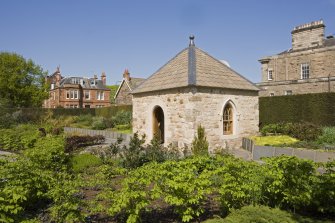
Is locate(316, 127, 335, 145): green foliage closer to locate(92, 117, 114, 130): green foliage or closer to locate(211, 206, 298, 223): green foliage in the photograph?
locate(211, 206, 298, 223): green foliage

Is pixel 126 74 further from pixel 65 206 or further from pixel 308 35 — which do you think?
pixel 65 206

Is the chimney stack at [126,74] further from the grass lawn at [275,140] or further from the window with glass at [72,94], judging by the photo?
the grass lawn at [275,140]

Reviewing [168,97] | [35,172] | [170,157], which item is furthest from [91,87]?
[35,172]

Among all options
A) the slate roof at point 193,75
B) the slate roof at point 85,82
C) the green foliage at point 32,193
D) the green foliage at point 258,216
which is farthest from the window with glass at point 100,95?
the green foliage at point 258,216

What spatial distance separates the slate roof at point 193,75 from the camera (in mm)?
Answer: 13633

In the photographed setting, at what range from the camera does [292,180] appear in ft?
17.1

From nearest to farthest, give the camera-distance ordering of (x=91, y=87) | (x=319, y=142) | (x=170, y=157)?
(x=170, y=157) < (x=319, y=142) < (x=91, y=87)

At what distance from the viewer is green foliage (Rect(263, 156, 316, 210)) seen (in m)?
5.19

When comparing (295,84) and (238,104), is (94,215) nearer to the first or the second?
(238,104)

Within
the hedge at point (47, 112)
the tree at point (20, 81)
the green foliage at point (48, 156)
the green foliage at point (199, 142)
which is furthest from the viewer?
the tree at point (20, 81)

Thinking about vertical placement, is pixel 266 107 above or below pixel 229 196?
above

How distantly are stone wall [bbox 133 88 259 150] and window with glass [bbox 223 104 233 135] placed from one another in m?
0.23

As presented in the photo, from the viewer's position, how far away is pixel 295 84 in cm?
3072

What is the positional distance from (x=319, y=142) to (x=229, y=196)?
32.8 feet
